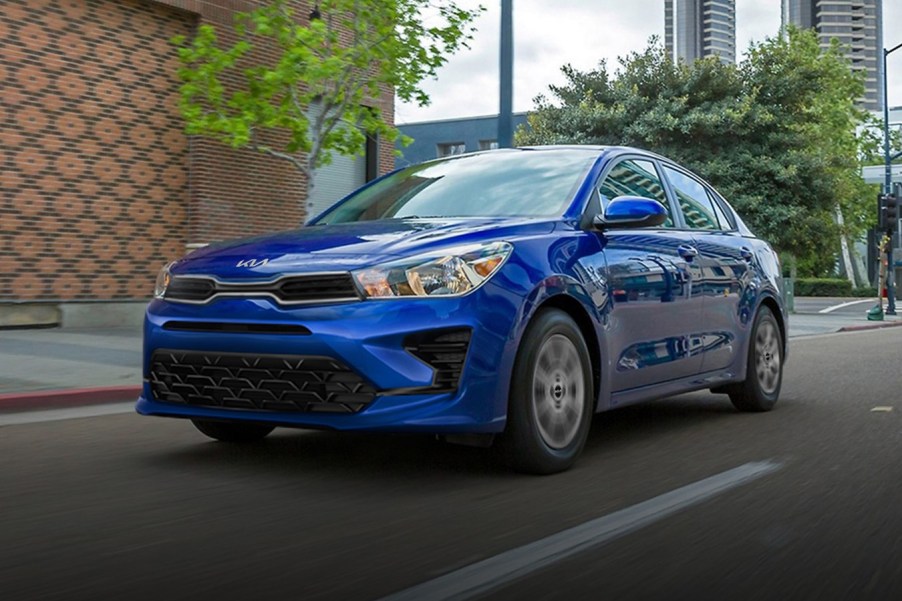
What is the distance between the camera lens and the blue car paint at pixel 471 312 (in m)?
4.55

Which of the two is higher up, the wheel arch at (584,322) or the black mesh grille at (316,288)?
the black mesh grille at (316,288)

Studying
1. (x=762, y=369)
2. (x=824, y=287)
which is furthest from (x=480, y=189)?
(x=824, y=287)

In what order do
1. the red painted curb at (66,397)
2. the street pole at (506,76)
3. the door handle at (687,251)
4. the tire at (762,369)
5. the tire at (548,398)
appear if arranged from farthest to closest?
the street pole at (506,76), the red painted curb at (66,397), the tire at (762,369), the door handle at (687,251), the tire at (548,398)

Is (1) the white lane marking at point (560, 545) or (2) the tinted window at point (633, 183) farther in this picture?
(2) the tinted window at point (633, 183)

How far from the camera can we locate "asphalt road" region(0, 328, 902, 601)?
3320 mm

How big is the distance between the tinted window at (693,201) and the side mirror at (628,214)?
1.30m

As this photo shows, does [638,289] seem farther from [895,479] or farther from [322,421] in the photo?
[322,421]

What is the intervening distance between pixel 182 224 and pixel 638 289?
1194cm

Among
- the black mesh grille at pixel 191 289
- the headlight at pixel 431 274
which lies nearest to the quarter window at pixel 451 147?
the black mesh grille at pixel 191 289

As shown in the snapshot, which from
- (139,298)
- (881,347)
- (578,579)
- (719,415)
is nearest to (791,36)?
(881,347)

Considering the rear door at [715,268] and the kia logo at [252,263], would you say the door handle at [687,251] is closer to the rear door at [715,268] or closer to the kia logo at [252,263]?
the rear door at [715,268]

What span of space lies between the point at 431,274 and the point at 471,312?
0.24 m

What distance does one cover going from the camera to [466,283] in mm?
4684

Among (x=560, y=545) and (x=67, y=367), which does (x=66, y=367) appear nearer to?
(x=67, y=367)
